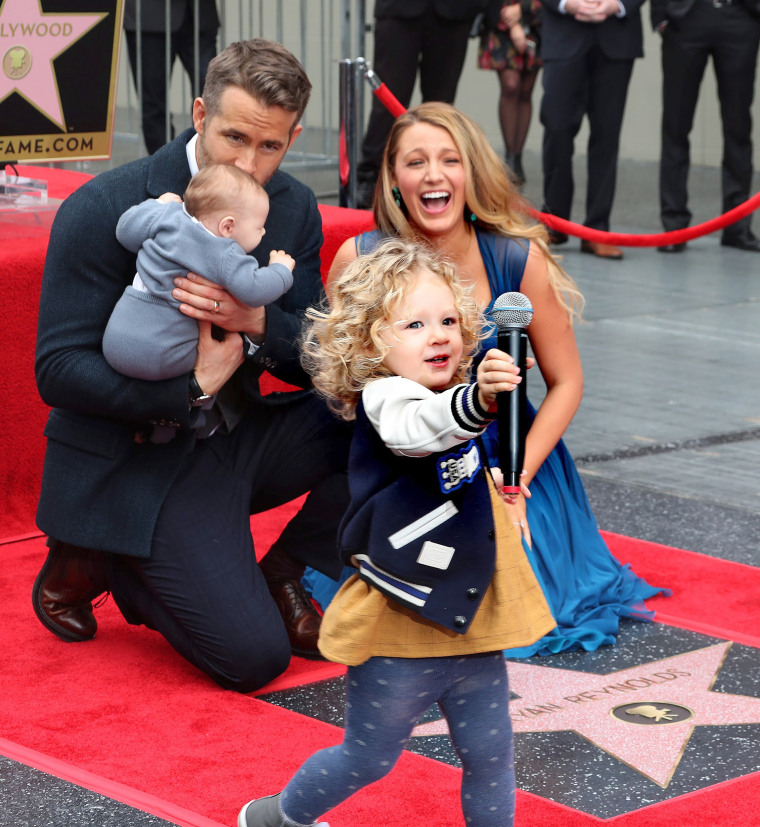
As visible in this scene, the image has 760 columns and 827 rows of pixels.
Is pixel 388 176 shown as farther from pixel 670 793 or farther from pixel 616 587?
pixel 670 793

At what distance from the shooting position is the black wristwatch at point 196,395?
3077mm

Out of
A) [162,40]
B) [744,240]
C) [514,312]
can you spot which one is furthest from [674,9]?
[514,312]

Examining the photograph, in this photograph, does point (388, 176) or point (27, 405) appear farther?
point (27, 405)

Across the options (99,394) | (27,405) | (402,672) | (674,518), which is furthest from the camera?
(674,518)

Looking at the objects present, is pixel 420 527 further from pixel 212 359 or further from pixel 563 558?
pixel 563 558

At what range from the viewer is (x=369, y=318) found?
226 cm

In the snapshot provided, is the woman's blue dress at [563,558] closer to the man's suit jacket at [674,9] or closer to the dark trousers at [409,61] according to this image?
the dark trousers at [409,61]

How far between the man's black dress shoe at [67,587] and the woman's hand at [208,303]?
26.1 inches

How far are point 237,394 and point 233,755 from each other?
0.94 metres

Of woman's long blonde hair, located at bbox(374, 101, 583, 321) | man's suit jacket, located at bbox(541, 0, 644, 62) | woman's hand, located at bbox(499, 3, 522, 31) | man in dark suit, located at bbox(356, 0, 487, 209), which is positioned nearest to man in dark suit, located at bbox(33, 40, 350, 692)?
woman's long blonde hair, located at bbox(374, 101, 583, 321)

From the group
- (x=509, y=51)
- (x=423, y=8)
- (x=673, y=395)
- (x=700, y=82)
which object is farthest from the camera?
(x=509, y=51)

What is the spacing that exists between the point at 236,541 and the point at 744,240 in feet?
20.8

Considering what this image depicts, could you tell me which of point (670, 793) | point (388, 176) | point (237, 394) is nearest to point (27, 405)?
point (237, 394)

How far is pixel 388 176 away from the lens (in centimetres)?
345
